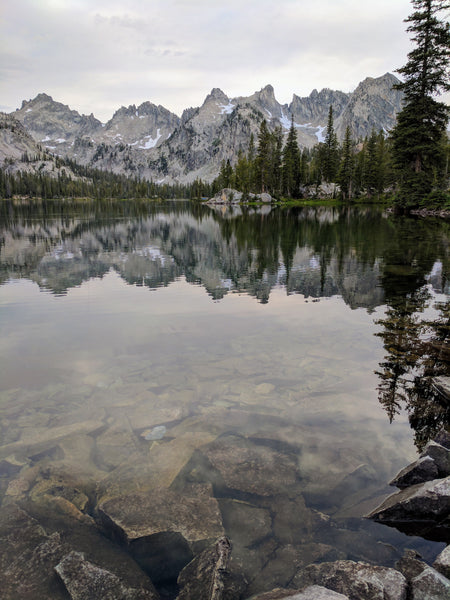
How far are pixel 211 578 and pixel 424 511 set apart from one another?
305 centimetres

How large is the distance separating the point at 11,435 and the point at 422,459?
7313 millimetres

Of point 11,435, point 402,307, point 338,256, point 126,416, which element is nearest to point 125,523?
point 126,416

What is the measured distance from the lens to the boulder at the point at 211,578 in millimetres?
4204

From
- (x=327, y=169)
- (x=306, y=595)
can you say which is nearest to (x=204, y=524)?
(x=306, y=595)

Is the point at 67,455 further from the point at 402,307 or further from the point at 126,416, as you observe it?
the point at 402,307

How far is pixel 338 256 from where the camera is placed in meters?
26.5

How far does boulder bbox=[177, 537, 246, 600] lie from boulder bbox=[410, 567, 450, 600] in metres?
1.87

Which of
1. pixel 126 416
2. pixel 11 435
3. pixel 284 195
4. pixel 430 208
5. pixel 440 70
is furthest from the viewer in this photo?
pixel 284 195

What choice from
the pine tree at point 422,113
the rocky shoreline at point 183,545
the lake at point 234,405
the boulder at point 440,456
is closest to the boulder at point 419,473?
the rocky shoreline at point 183,545

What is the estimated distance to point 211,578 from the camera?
4.35 m

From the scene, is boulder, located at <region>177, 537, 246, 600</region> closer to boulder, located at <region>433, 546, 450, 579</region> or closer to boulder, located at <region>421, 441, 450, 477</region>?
boulder, located at <region>433, 546, 450, 579</region>

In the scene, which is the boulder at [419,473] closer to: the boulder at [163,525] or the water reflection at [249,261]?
the boulder at [163,525]

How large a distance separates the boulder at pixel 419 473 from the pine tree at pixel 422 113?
187 ft

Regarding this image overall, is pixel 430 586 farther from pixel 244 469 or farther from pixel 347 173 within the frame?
pixel 347 173
